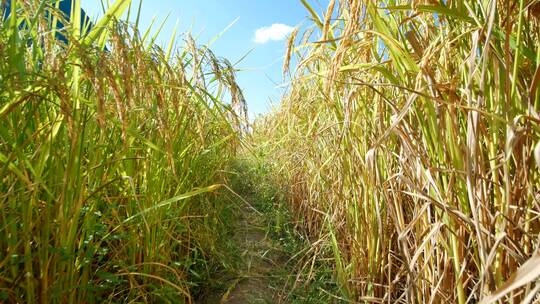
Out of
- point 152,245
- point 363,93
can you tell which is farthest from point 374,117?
point 152,245

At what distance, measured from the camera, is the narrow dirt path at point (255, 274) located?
1.56m

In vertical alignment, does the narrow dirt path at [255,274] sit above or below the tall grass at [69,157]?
below

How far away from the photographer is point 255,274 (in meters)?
1.73

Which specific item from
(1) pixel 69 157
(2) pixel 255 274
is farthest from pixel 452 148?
(2) pixel 255 274

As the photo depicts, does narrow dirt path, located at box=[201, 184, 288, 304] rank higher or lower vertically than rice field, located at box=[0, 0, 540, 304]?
lower

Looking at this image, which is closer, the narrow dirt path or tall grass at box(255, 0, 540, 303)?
tall grass at box(255, 0, 540, 303)

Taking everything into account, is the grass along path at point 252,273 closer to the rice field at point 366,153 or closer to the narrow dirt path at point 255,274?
the narrow dirt path at point 255,274

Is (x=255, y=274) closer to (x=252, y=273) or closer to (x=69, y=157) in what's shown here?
(x=252, y=273)

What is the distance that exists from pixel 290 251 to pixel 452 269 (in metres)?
1.26

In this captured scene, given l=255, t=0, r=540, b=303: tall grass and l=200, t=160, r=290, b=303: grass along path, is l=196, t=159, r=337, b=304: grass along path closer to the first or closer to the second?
l=200, t=160, r=290, b=303: grass along path

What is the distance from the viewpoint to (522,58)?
0.76 m

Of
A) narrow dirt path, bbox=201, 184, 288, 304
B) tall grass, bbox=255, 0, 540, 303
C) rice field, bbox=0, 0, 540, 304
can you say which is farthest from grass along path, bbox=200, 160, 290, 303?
tall grass, bbox=255, 0, 540, 303

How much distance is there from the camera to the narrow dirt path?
5.13 feet

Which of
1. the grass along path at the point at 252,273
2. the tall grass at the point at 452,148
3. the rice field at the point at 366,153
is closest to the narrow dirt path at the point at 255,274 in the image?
the grass along path at the point at 252,273
